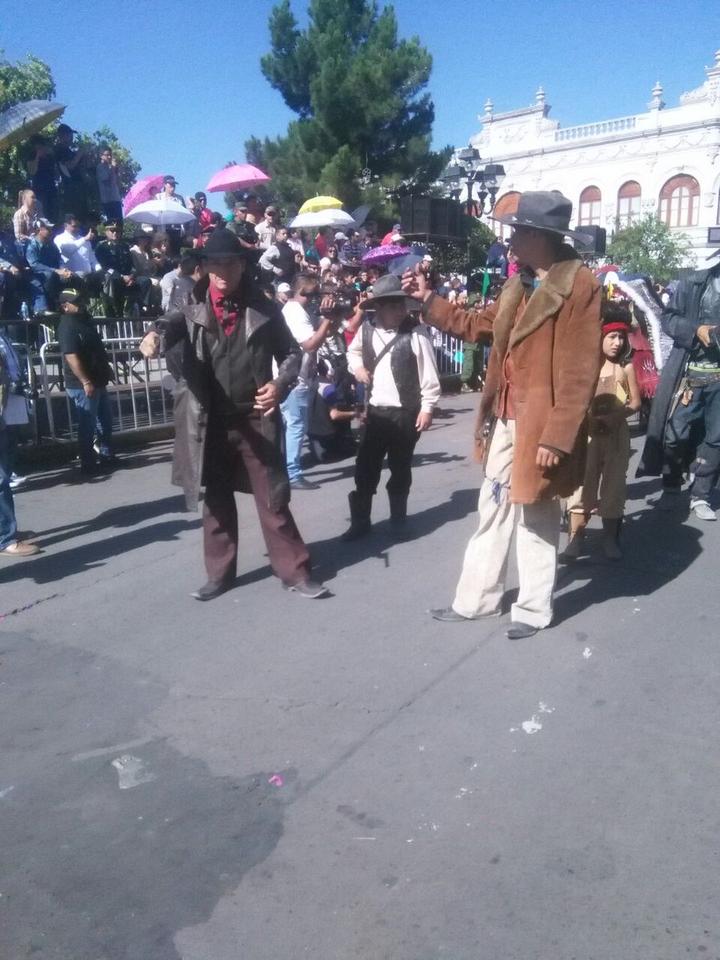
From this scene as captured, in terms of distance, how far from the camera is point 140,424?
→ 32.6 feet

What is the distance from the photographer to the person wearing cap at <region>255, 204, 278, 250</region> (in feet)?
45.6

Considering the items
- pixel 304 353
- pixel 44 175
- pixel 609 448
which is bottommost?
pixel 609 448

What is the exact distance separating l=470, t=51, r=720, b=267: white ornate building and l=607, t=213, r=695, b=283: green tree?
4.18m

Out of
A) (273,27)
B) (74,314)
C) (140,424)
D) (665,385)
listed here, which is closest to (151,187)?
(140,424)

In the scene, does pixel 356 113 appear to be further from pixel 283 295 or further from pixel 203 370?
pixel 203 370

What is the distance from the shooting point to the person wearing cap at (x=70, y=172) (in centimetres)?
1408

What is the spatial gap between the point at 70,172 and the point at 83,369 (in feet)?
27.1

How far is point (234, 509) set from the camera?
5156mm

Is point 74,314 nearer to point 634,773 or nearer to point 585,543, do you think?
point 585,543

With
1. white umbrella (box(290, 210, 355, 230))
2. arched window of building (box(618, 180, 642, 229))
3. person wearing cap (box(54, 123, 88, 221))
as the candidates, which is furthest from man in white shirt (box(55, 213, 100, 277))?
arched window of building (box(618, 180, 642, 229))

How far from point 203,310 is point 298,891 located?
3073mm

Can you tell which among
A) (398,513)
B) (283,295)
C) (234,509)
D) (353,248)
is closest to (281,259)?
(353,248)

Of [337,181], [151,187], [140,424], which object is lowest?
[140,424]

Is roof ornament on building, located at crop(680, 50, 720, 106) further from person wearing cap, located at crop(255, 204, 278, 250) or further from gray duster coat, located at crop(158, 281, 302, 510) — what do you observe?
gray duster coat, located at crop(158, 281, 302, 510)
